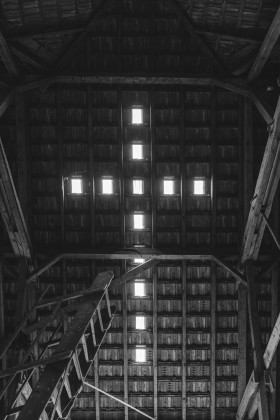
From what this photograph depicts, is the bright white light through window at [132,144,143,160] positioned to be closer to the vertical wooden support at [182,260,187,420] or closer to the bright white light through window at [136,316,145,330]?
the vertical wooden support at [182,260,187,420]

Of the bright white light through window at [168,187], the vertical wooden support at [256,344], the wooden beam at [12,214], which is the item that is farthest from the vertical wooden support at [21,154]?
the vertical wooden support at [256,344]

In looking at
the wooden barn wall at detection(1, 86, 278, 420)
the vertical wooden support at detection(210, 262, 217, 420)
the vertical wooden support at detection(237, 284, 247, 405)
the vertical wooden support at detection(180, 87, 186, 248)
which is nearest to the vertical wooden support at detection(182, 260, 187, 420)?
the wooden barn wall at detection(1, 86, 278, 420)

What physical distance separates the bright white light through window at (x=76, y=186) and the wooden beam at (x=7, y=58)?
3.81 m

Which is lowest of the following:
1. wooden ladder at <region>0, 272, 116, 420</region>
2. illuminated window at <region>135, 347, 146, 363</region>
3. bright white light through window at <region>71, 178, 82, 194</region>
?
wooden ladder at <region>0, 272, 116, 420</region>

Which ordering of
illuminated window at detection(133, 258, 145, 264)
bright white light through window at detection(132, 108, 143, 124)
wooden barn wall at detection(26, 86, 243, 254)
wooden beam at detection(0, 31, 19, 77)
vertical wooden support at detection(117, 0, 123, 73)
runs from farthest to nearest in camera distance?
illuminated window at detection(133, 258, 145, 264) < bright white light through window at detection(132, 108, 143, 124) < wooden barn wall at detection(26, 86, 243, 254) < vertical wooden support at detection(117, 0, 123, 73) < wooden beam at detection(0, 31, 19, 77)

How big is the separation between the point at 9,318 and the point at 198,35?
11380 mm

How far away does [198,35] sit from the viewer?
13375 millimetres

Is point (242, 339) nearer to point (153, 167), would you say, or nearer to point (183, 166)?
point (183, 166)

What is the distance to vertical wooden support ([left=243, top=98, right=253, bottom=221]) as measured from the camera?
1388cm

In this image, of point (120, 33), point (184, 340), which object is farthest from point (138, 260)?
point (120, 33)

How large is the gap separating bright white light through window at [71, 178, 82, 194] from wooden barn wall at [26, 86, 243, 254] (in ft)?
0.56

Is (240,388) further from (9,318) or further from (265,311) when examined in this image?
(9,318)

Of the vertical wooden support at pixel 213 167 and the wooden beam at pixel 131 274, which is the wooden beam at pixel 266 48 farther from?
the wooden beam at pixel 131 274

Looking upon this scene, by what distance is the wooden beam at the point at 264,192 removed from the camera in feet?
37.2
